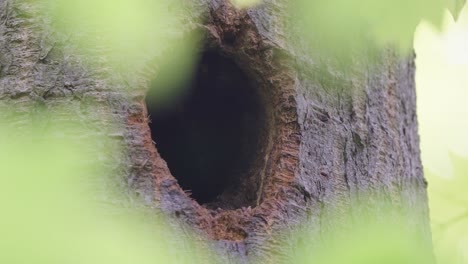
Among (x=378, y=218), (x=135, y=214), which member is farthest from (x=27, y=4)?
(x=378, y=218)

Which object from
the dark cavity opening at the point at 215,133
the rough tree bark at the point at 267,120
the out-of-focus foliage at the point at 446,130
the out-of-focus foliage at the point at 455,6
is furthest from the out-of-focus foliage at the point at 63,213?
the out-of-focus foliage at the point at 446,130

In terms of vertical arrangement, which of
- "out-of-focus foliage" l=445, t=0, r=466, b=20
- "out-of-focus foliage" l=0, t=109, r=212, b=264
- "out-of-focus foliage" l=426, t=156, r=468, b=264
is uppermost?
"out-of-focus foliage" l=445, t=0, r=466, b=20

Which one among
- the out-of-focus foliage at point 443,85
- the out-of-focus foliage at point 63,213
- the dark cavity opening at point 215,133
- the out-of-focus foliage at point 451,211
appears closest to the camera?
the out-of-focus foliage at point 63,213

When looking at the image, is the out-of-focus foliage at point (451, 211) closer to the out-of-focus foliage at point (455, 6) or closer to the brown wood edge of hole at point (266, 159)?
the out-of-focus foliage at point (455, 6)

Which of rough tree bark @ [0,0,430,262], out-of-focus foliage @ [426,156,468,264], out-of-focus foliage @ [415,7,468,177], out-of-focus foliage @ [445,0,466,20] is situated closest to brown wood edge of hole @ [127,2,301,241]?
rough tree bark @ [0,0,430,262]

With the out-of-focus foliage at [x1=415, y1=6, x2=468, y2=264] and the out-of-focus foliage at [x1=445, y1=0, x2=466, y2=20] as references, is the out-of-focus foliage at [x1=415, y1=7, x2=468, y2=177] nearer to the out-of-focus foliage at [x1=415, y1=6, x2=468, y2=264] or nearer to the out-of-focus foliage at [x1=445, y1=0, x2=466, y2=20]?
the out-of-focus foliage at [x1=415, y1=6, x2=468, y2=264]

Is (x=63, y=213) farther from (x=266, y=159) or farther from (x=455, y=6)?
(x=455, y=6)

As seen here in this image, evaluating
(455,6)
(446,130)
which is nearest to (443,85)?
(446,130)
